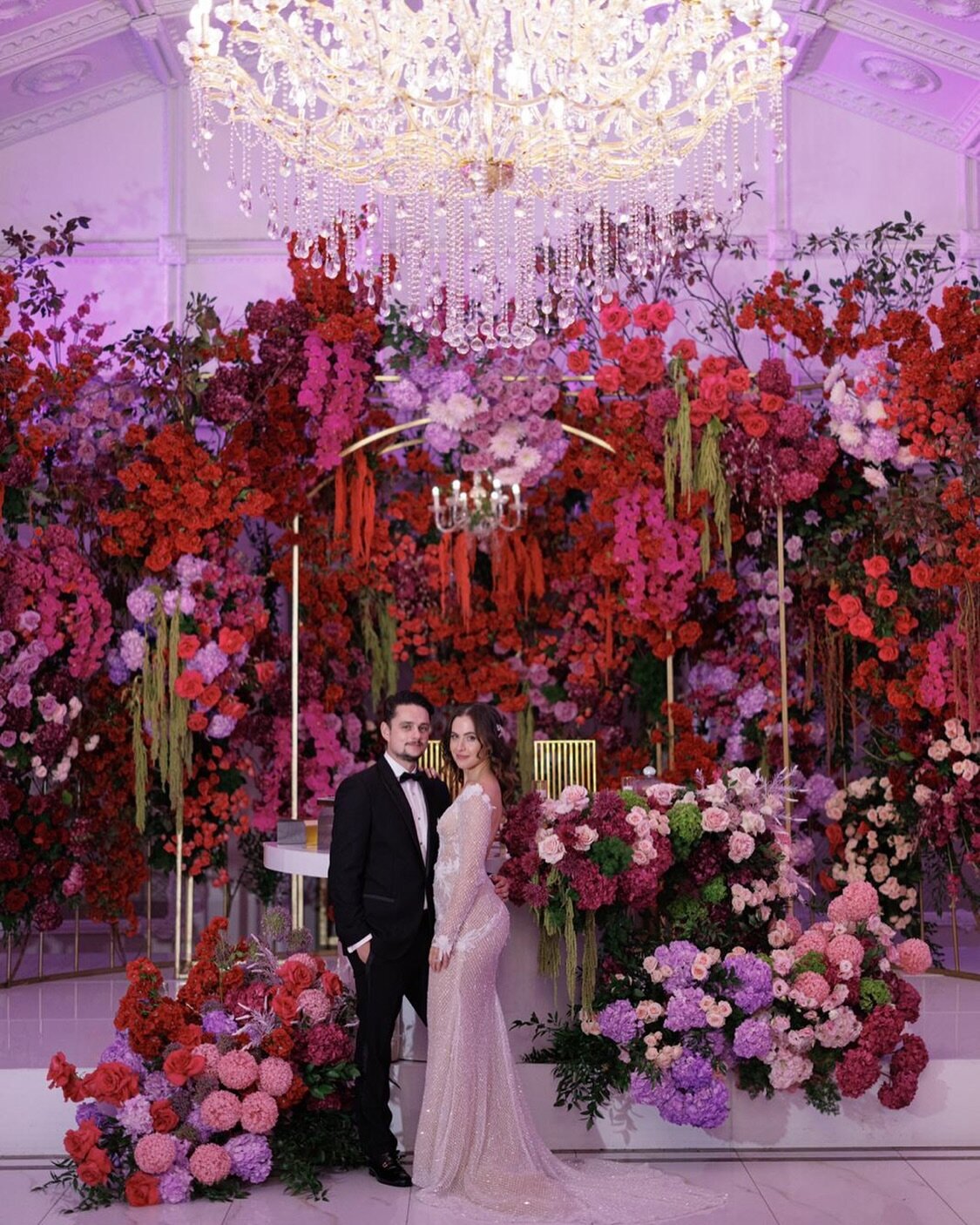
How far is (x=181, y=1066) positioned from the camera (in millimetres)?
5121

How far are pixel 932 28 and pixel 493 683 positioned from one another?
14.2 ft

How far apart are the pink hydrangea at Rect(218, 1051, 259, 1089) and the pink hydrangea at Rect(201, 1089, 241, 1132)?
42 mm

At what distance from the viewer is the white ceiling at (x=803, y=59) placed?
8.45 meters

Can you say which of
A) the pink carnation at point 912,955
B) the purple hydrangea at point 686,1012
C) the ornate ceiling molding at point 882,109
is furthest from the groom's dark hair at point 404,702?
the ornate ceiling molding at point 882,109

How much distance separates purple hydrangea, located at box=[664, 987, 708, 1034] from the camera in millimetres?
5336

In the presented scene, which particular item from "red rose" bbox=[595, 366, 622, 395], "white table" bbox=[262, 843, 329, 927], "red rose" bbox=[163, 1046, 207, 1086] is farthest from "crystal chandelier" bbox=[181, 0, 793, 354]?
"red rose" bbox=[163, 1046, 207, 1086]

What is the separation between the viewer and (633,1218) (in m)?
4.73

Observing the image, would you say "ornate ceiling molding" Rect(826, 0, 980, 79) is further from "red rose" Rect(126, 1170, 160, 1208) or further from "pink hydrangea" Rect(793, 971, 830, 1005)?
"red rose" Rect(126, 1170, 160, 1208)

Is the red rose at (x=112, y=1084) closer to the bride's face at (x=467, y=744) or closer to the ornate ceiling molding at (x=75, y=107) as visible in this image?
the bride's face at (x=467, y=744)

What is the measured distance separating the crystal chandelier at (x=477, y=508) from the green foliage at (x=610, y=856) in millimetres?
2711

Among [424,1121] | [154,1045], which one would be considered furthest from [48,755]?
[424,1121]

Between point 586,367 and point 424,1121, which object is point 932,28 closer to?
point 586,367

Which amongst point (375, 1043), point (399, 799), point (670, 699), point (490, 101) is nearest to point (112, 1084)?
point (375, 1043)

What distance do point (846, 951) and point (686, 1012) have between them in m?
0.71
